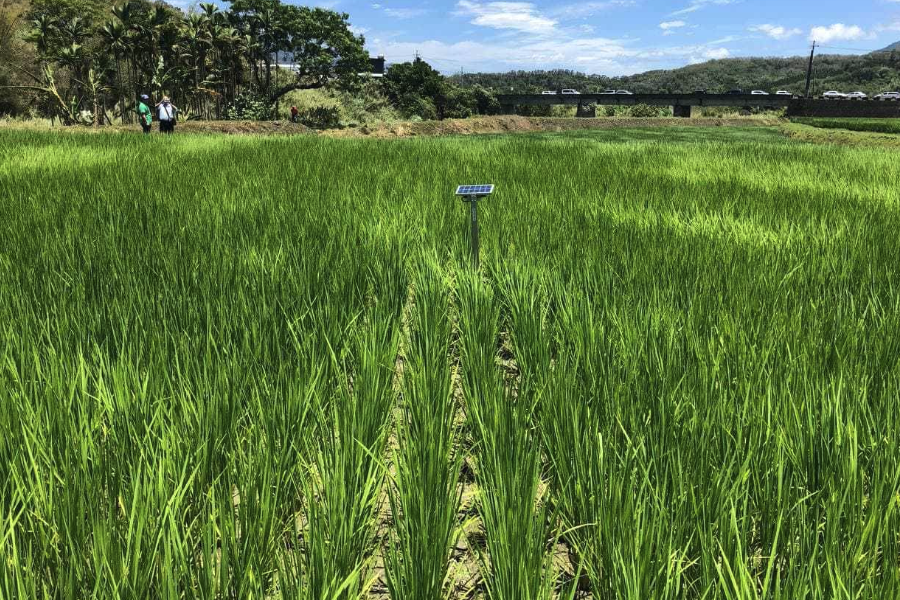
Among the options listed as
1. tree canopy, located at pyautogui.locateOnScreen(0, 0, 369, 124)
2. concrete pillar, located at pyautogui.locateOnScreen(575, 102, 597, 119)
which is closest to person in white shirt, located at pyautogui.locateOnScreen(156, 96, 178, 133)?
tree canopy, located at pyautogui.locateOnScreen(0, 0, 369, 124)

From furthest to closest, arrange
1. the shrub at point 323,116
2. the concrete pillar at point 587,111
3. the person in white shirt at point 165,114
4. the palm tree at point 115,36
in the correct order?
1. the concrete pillar at point 587,111
2. the shrub at point 323,116
3. the palm tree at point 115,36
4. the person in white shirt at point 165,114

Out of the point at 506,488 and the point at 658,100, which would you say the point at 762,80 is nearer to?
the point at 658,100

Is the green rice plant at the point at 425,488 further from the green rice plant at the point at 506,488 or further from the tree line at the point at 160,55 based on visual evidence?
the tree line at the point at 160,55

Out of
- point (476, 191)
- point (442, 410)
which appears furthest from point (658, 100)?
point (442, 410)

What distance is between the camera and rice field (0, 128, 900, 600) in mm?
927

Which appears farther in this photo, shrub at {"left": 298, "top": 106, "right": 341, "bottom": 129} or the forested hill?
the forested hill

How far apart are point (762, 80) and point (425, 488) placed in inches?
7480

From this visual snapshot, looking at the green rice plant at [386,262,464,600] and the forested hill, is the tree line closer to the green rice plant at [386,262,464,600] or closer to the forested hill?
the green rice plant at [386,262,464,600]

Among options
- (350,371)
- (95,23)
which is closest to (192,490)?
(350,371)

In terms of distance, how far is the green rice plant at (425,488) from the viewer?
3.01 ft

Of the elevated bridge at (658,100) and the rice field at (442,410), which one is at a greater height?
the elevated bridge at (658,100)

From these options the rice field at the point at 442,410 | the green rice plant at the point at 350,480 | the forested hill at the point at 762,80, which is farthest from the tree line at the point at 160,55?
the forested hill at the point at 762,80

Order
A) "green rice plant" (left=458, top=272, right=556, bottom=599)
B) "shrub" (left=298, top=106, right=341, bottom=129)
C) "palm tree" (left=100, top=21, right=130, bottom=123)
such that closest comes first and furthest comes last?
"green rice plant" (left=458, top=272, right=556, bottom=599), "palm tree" (left=100, top=21, right=130, bottom=123), "shrub" (left=298, top=106, right=341, bottom=129)

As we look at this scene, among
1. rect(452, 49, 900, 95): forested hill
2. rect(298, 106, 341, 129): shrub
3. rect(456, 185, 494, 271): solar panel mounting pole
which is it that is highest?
rect(452, 49, 900, 95): forested hill
